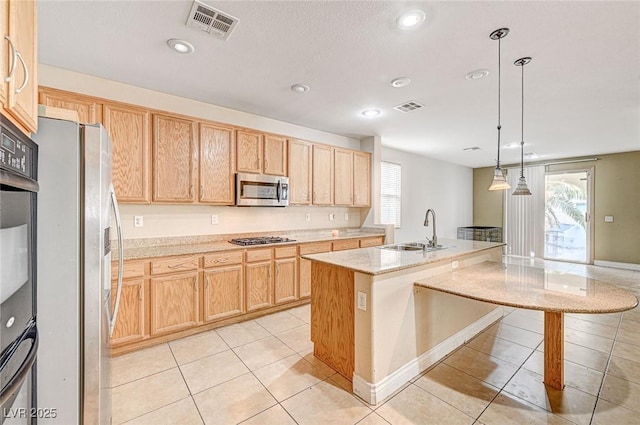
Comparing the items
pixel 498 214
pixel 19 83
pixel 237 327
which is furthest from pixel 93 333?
pixel 498 214

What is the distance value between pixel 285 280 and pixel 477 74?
3.07m

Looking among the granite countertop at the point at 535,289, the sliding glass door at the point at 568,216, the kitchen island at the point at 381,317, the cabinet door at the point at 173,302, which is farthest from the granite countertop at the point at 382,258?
the sliding glass door at the point at 568,216

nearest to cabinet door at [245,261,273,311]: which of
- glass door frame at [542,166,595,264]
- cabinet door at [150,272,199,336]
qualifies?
cabinet door at [150,272,199,336]

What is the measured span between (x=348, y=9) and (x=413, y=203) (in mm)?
5142

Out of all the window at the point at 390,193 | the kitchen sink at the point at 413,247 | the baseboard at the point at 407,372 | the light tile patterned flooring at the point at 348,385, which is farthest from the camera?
the window at the point at 390,193

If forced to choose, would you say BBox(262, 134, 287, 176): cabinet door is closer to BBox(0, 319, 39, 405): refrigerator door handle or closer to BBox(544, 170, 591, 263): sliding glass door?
BBox(0, 319, 39, 405): refrigerator door handle

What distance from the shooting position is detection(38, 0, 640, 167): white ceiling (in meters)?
1.88

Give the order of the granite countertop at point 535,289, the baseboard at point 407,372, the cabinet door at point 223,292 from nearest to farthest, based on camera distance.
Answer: the granite countertop at point 535,289
the baseboard at point 407,372
the cabinet door at point 223,292

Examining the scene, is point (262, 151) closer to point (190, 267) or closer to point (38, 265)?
point (190, 267)

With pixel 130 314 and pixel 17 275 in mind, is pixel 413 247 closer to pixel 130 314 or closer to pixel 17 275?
pixel 130 314

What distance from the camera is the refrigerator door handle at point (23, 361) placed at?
82 centimetres

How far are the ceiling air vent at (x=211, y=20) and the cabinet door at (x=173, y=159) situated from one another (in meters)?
1.26

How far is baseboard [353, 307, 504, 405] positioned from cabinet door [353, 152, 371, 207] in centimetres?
259

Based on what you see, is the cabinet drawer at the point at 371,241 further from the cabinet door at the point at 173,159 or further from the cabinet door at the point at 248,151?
the cabinet door at the point at 173,159
